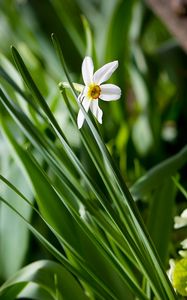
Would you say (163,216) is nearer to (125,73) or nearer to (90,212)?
(90,212)

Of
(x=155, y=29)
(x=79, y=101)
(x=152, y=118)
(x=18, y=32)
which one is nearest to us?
(x=79, y=101)

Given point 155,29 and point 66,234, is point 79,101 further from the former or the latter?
point 155,29

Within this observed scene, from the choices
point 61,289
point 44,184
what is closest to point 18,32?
point 44,184

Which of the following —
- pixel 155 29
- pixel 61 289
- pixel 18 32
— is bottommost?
pixel 61 289

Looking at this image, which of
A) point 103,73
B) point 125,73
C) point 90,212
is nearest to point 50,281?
point 90,212

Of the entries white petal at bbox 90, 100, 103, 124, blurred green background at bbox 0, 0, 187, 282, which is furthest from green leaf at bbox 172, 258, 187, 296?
blurred green background at bbox 0, 0, 187, 282

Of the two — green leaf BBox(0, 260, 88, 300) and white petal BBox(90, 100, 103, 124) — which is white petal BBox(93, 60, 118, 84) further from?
green leaf BBox(0, 260, 88, 300)

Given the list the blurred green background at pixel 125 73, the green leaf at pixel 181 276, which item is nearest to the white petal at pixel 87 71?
the green leaf at pixel 181 276

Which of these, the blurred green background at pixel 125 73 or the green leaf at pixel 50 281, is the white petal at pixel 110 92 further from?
the blurred green background at pixel 125 73
